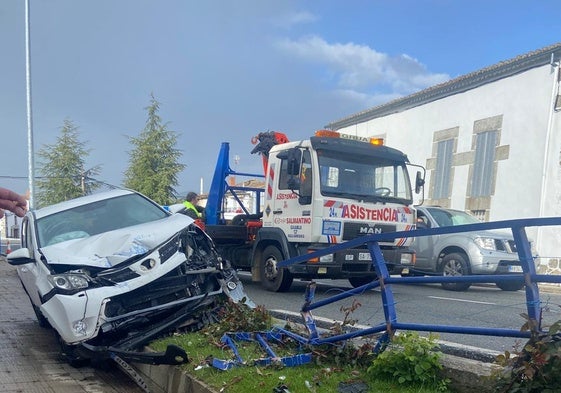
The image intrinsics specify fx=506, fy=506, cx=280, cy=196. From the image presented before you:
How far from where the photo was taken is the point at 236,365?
159 inches

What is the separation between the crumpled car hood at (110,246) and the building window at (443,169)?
681 inches

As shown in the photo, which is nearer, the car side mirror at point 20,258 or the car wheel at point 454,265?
the car side mirror at point 20,258

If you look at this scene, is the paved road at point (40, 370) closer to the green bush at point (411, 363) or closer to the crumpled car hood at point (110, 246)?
the crumpled car hood at point (110, 246)

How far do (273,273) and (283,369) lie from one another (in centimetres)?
508

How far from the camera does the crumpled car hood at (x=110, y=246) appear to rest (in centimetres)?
482

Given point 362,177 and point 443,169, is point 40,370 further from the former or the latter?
point 443,169

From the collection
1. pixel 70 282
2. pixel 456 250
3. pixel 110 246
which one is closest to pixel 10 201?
pixel 70 282

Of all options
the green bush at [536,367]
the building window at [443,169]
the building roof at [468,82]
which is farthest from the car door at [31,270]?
the building window at [443,169]

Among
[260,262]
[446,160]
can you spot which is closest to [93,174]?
[446,160]

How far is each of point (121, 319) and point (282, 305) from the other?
3.42m

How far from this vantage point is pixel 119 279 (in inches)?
184

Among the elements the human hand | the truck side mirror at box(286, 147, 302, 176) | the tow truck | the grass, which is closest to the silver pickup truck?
the tow truck

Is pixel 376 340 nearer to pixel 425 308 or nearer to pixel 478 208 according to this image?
pixel 425 308

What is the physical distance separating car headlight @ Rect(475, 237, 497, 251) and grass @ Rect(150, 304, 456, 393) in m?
6.25
